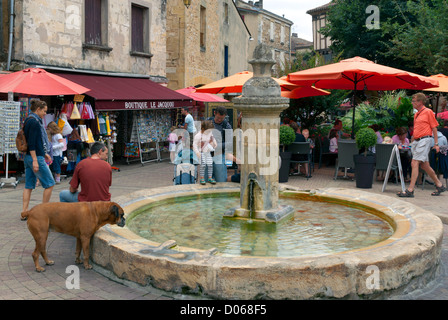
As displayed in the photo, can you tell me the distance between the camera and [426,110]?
9.20 m

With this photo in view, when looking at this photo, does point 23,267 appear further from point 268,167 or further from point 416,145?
point 416,145

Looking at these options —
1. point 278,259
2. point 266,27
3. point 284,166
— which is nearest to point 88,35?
point 284,166

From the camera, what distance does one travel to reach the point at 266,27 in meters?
44.2

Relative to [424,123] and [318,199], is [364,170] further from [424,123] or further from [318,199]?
[318,199]

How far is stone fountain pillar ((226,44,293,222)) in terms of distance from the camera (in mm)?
6074

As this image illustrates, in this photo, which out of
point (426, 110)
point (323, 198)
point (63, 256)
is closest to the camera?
point (63, 256)

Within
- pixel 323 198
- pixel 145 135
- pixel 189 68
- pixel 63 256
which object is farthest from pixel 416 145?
pixel 189 68

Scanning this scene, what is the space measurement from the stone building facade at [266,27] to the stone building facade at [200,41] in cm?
1007

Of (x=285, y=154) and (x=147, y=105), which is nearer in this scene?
(x=285, y=154)

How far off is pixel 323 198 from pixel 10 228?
4.49 metres

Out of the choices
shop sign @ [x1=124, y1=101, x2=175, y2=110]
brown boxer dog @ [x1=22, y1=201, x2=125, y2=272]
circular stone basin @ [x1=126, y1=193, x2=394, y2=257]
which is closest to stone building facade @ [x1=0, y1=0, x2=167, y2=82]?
shop sign @ [x1=124, y1=101, x2=175, y2=110]

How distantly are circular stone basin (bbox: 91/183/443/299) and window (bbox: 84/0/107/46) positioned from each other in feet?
32.1

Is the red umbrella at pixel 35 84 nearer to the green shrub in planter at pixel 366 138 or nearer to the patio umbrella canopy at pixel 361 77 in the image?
the patio umbrella canopy at pixel 361 77

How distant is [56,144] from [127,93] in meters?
3.65
